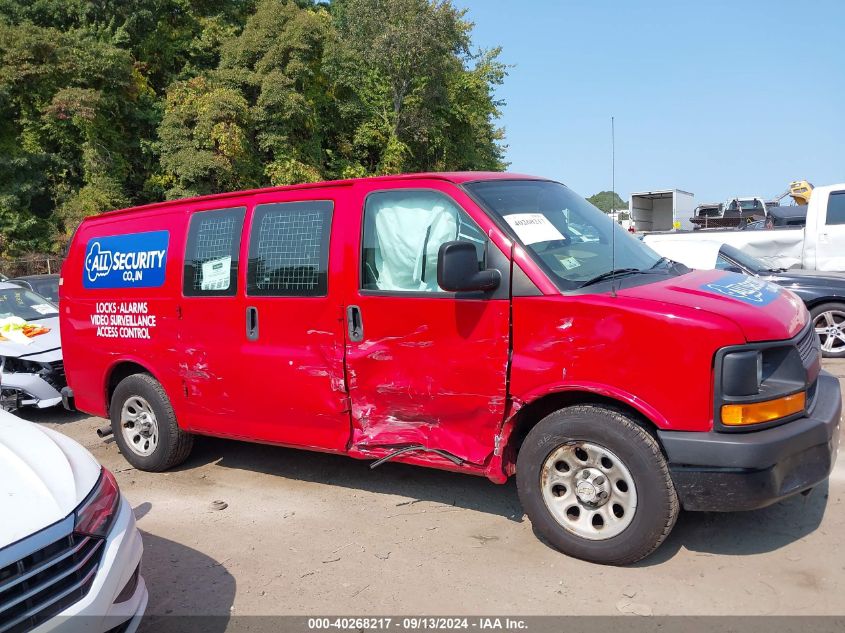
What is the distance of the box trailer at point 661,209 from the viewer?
22500 millimetres

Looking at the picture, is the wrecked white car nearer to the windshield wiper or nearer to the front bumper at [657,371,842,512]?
the windshield wiper

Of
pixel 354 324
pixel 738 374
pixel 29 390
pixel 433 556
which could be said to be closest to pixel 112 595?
pixel 433 556

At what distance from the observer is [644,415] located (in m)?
3.28

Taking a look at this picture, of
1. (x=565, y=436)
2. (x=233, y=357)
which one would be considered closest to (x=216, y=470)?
(x=233, y=357)

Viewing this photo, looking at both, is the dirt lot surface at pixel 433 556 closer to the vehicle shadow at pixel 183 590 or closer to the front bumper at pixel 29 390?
the vehicle shadow at pixel 183 590

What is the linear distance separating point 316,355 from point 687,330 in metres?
2.23

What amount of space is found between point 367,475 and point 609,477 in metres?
2.12

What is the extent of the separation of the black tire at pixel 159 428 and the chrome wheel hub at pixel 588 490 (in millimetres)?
3053

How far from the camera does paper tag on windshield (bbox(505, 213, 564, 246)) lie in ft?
12.3

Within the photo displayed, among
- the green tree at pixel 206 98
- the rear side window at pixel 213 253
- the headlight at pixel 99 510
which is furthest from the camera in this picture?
the green tree at pixel 206 98

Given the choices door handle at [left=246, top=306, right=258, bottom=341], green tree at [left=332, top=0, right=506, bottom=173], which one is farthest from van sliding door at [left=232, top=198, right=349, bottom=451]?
green tree at [left=332, top=0, right=506, bottom=173]

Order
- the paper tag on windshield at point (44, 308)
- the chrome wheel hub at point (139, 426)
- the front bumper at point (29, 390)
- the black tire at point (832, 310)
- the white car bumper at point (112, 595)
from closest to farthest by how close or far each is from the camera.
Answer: the white car bumper at point (112, 595)
the chrome wheel hub at point (139, 426)
the front bumper at point (29, 390)
the black tire at point (832, 310)
the paper tag on windshield at point (44, 308)

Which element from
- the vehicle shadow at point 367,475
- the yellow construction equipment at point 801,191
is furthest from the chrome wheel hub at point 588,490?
the yellow construction equipment at point 801,191

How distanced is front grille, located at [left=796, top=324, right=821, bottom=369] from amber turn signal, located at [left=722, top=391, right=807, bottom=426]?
257 mm
